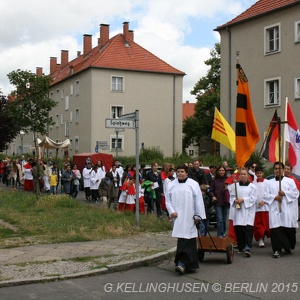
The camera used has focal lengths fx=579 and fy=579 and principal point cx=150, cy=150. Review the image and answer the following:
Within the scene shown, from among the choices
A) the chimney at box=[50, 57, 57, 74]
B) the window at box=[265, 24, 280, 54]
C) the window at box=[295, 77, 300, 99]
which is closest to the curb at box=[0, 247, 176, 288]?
the window at box=[295, 77, 300, 99]

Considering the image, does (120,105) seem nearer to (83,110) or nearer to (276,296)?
(83,110)

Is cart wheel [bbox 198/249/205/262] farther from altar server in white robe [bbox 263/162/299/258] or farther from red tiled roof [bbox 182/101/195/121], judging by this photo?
red tiled roof [bbox 182/101/195/121]

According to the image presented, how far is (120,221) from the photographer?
48.3 ft

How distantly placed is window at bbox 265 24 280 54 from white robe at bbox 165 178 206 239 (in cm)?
2625

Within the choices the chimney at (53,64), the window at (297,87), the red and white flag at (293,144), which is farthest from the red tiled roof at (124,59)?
the red and white flag at (293,144)

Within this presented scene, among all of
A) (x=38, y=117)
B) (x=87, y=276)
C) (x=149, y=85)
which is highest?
(x=149, y=85)

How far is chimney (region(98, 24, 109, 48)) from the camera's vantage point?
206 feet

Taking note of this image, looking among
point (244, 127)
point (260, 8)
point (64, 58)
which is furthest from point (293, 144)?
point (64, 58)

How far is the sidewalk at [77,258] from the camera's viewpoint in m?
8.89

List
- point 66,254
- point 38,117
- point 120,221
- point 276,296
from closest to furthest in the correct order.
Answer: point 276,296 < point 66,254 < point 120,221 < point 38,117

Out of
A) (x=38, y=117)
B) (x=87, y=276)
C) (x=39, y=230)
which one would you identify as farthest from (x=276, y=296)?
(x=38, y=117)

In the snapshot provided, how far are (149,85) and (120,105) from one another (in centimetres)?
377

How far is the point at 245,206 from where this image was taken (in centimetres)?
1120

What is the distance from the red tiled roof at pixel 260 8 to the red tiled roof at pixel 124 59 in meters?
20.3
